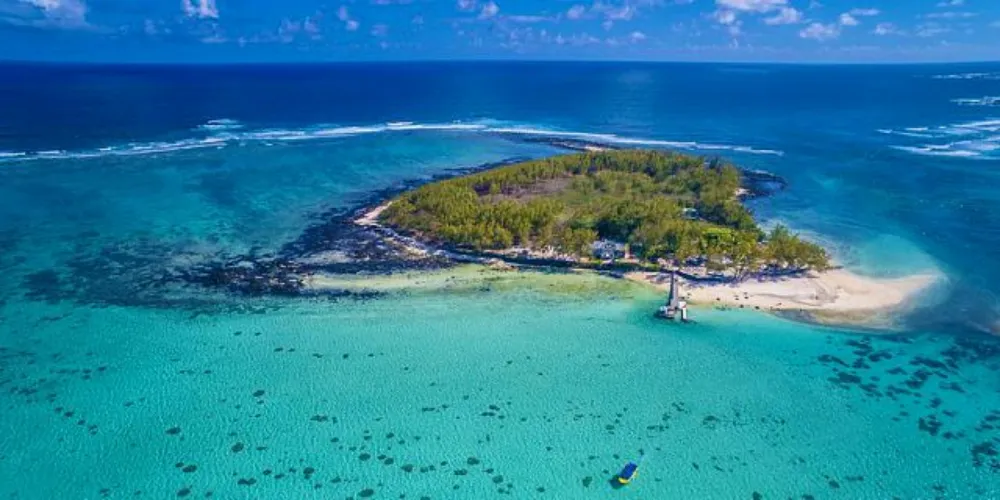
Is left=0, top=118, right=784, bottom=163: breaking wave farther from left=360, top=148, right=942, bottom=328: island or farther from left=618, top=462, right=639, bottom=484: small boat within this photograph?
left=618, top=462, right=639, bottom=484: small boat

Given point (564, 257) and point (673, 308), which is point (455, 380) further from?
point (564, 257)

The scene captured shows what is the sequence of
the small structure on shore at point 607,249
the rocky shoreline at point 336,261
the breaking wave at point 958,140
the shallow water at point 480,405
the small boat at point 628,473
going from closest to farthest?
the small boat at point 628,473, the shallow water at point 480,405, the rocky shoreline at point 336,261, the small structure on shore at point 607,249, the breaking wave at point 958,140

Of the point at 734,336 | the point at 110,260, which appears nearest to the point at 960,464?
the point at 734,336

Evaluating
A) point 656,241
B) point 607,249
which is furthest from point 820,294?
point 607,249

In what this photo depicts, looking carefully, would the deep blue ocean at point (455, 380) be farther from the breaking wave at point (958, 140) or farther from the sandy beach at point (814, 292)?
the breaking wave at point (958, 140)

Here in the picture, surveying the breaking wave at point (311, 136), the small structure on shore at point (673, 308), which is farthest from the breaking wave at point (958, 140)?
the small structure on shore at point (673, 308)

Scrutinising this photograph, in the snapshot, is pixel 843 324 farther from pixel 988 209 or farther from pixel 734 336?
pixel 988 209
